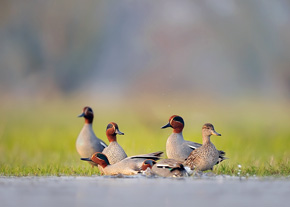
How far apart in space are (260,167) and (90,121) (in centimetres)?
276

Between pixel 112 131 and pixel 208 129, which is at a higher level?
pixel 208 129

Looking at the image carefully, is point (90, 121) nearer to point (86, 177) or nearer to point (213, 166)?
point (86, 177)

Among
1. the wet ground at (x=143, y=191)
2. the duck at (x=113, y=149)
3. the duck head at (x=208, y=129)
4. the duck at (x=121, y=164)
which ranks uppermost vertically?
the duck head at (x=208, y=129)

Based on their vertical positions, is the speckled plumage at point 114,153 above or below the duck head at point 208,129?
below

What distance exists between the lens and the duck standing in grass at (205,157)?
8602 mm

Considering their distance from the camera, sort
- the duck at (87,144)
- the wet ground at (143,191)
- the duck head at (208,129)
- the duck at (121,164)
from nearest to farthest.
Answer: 1. the wet ground at (143,191)
2. the duck at (121,164)
3. the duck head at (208,129)
4. the duck at (87,144)

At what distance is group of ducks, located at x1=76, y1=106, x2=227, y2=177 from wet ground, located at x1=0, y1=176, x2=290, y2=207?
20 centimetres

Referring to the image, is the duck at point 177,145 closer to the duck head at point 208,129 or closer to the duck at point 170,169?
the duck head at point 208,129

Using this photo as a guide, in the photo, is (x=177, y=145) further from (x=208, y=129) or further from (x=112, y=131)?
(x=112, y=131)

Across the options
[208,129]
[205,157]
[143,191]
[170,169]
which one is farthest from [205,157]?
[143,191]

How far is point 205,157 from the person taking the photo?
8.61 meters

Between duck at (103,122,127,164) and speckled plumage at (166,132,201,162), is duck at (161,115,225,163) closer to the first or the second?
speckled plumage at (166,132,201,162)

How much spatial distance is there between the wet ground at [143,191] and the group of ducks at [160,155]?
0.66ft

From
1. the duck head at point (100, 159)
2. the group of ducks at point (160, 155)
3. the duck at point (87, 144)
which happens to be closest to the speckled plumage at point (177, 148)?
the group of ducks at point (160, 155)
